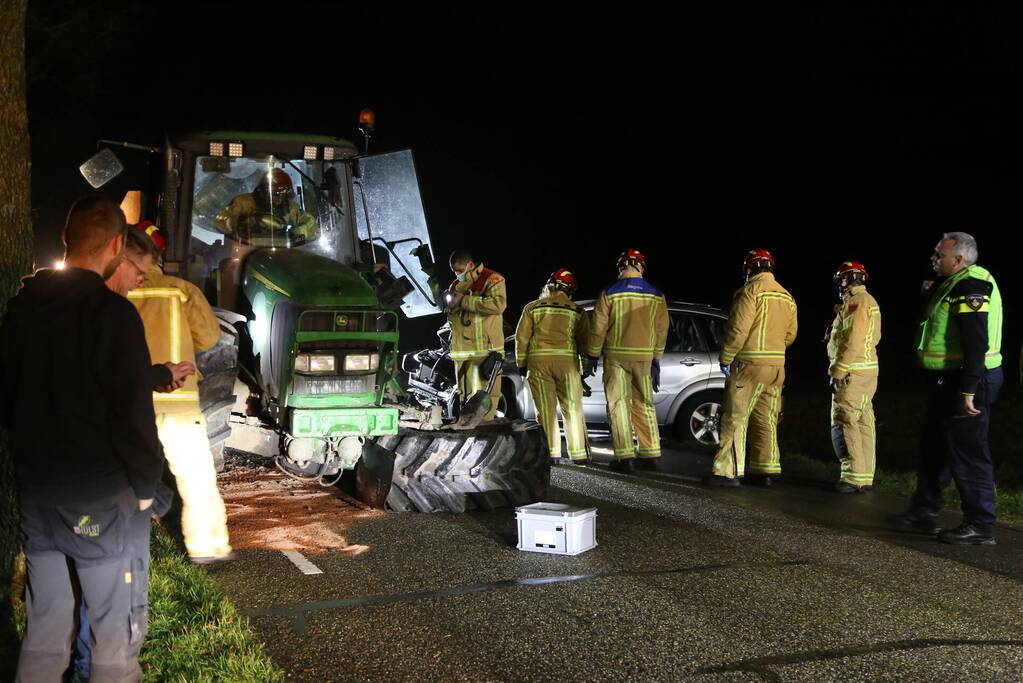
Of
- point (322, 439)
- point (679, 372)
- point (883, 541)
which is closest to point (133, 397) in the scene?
point (322, 439)

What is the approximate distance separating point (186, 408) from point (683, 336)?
7.18 meters

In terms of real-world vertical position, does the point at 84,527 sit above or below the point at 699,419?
above

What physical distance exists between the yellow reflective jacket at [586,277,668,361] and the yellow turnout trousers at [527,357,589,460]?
1.09ft

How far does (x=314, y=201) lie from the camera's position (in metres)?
8.61

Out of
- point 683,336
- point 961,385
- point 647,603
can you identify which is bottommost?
point 647,603

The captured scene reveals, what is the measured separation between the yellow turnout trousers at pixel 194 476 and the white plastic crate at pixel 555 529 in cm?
178

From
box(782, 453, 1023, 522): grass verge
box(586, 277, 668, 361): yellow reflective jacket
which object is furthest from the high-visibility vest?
box(586, 277, 668, 361): yellow reflective jacket

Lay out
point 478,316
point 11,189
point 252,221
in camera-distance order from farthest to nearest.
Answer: point 478,316 → point 252,221 → point 11,189

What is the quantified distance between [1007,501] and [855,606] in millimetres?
3686

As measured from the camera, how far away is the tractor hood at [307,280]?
286 inches

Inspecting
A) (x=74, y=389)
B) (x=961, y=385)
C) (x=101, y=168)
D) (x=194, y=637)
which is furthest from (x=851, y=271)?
(x=74, y=389)

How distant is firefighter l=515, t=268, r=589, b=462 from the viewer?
33.1 ft

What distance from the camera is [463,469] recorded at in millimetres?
7719

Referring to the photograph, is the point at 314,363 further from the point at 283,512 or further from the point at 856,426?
the point at 856,426
